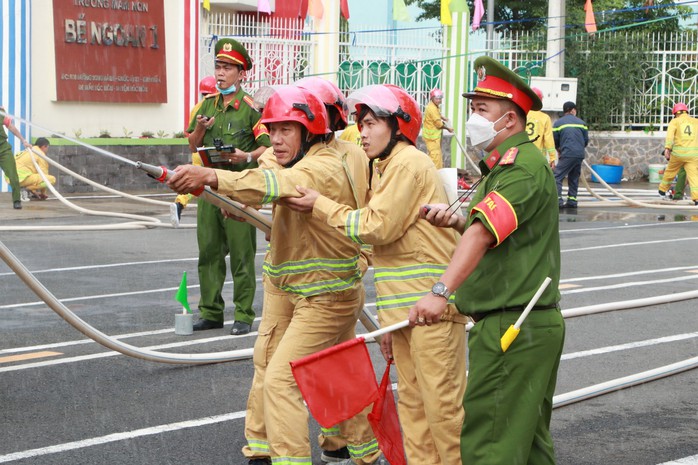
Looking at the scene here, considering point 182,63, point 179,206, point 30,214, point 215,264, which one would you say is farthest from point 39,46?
point 215,264

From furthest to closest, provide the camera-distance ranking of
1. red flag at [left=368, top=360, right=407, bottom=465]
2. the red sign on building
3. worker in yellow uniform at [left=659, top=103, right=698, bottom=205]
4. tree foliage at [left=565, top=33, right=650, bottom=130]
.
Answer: tree foliage at [left=565, top=33, right=650, bottom=130] < the red sign on building < worker in yellow uniform at [left=659, top=103, right=698, bottom=205] < red flag at [left=368, top=360, right=407, bottom=465]

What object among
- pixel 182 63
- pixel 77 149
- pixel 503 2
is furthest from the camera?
pixel 503 2

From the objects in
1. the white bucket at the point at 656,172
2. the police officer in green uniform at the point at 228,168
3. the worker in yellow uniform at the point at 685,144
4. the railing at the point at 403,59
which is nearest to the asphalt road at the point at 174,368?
the police officer in green uniform at the point at 228,168

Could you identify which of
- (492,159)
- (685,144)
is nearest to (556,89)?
(685,144)

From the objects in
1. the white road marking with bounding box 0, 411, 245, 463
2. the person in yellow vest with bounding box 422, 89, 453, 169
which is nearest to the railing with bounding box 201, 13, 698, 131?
the person in yellow vest with bounding box 422, 89, 453, 169

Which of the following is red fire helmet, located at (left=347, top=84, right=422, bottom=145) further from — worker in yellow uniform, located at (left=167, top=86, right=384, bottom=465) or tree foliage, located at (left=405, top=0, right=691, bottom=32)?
tree foliage, located at (left=405, top=0, right=691, bottom=32)

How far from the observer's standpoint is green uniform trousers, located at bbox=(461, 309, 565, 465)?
414 cm

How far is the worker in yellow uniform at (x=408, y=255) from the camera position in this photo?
4.68 m

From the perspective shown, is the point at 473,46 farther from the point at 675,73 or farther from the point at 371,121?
the point at 371,121

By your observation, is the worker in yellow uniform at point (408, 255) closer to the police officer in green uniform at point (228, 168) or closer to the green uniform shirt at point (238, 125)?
the police officer in green uniform at point (228, 168)

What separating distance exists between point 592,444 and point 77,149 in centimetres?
1660

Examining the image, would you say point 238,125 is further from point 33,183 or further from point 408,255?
point 33,183

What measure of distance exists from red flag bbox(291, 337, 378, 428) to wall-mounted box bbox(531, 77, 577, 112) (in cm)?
2072

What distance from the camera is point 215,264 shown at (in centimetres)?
865
